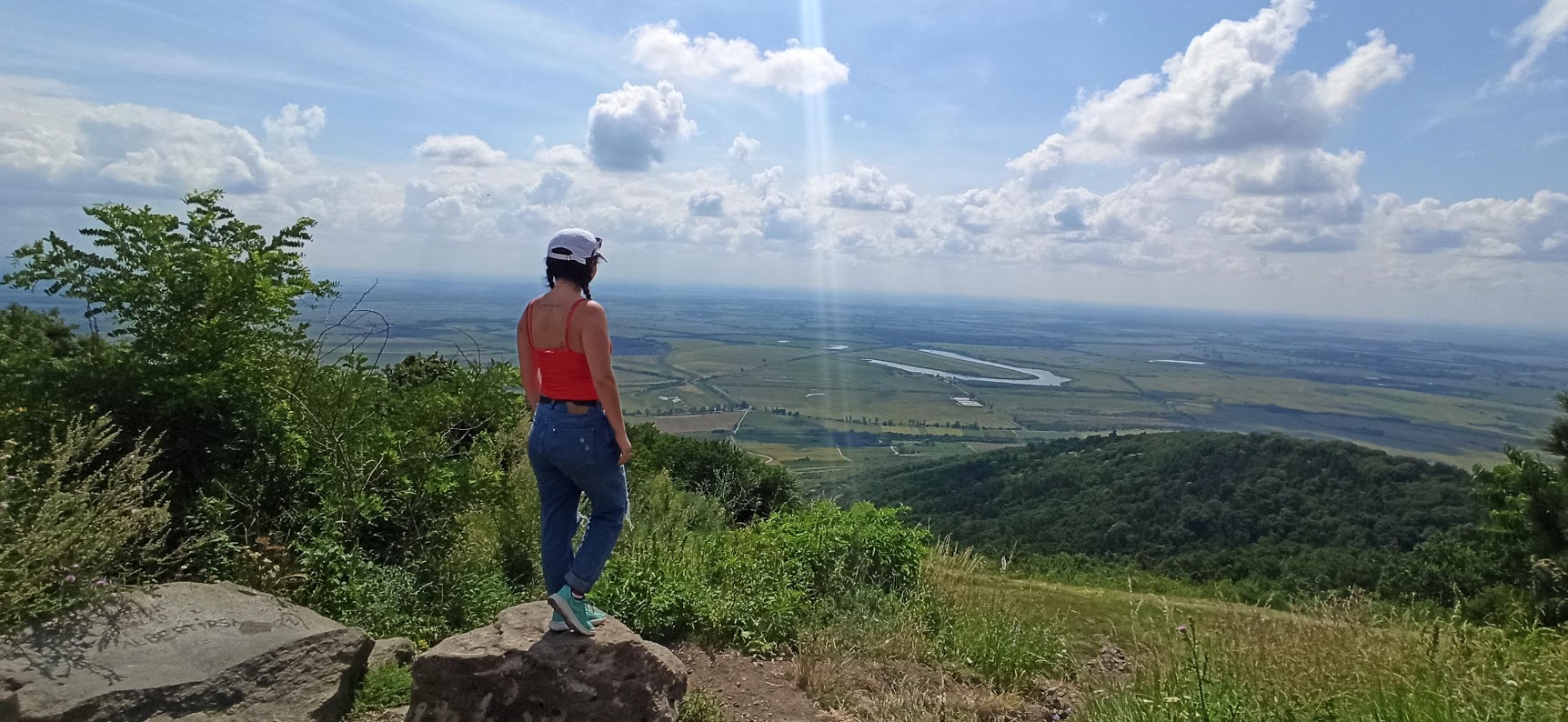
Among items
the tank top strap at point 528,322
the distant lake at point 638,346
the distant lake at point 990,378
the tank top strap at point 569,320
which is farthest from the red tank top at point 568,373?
the distant lake at point 990,378

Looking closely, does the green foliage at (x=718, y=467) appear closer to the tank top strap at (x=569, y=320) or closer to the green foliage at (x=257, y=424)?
the green foliage at (x=257, y=424)

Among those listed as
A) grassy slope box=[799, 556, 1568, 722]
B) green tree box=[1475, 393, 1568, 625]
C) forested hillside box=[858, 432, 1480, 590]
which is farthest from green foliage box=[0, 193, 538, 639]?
forested hillside box=[858, 432, 1480, 590]

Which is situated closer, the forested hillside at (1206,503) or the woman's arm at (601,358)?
the woman's arm at (601,358)

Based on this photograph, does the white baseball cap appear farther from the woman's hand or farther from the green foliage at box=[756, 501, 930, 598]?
the green foliage at box=[756, 501, 930, 598]

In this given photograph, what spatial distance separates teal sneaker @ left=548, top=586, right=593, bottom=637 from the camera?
3562 millimetres

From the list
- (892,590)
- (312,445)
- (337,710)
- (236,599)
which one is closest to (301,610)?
(236,599)

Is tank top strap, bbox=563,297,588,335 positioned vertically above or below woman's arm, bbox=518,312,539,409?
above

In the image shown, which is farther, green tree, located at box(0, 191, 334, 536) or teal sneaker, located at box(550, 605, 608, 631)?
green tree, located at box(0, 191, 334, 536)

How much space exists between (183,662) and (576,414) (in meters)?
2.05

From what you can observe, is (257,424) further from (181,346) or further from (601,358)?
(601,358)

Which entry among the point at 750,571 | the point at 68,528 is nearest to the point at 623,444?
the point at 750,571

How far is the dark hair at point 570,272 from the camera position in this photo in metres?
3.50

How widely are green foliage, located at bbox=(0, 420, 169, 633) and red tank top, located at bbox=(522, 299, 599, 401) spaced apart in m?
2.29

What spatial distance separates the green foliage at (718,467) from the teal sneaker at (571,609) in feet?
29.4
